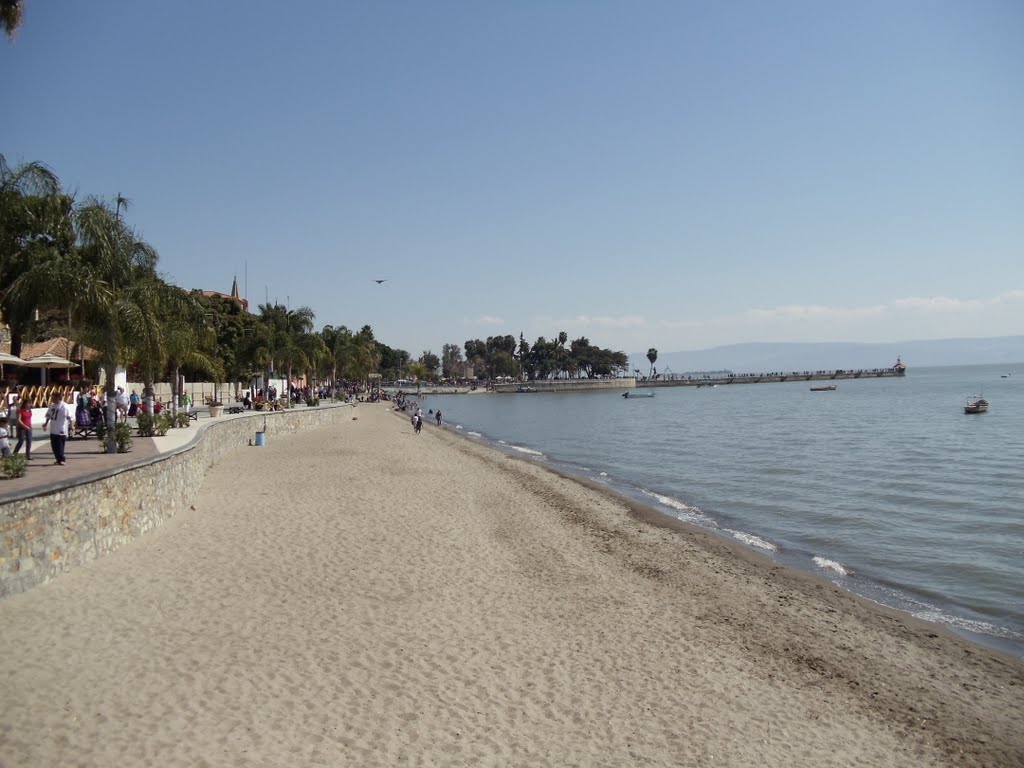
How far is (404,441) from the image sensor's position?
37.9m

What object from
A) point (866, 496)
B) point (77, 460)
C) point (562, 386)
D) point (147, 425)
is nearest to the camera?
point (77, 460)

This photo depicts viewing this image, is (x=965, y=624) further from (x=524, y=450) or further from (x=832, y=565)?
(x=524, y=450)

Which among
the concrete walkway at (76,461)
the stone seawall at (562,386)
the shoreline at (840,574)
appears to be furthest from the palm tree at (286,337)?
the stone seawall at (562,386)

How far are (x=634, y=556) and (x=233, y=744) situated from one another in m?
9.81

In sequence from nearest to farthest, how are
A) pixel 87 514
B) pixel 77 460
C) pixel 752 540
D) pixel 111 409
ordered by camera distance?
pixel 87 514
pixel 77 460
pixel 111 409
pixel 752 540

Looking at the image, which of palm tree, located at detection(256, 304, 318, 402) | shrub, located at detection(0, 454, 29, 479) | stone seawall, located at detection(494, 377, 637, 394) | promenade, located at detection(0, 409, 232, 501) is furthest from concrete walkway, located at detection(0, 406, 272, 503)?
stone seawall, located at detection(494, 377, 637, 394)

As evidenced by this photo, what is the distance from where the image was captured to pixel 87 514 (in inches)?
423

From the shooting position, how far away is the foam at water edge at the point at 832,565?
14.4m

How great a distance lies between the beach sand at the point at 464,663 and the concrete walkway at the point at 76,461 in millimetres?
1400

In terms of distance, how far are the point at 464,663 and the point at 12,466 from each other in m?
9.02

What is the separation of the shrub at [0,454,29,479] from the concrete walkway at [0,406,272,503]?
0.10 meters

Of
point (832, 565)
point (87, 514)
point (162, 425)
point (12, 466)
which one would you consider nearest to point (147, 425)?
point (162, 425)

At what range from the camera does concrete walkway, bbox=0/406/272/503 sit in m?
9.96

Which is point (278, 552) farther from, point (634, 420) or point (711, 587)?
point (634, 420)
